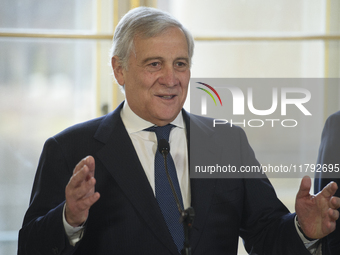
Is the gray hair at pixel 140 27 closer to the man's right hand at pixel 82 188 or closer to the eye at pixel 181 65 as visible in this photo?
the eye at pixel 181 65

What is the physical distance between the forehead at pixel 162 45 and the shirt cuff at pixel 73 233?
2.42ft

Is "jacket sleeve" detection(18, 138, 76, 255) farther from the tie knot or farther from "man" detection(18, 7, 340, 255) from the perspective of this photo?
the tie knot

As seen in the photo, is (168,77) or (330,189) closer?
(330,189)

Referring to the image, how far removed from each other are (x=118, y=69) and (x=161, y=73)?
0.82ft

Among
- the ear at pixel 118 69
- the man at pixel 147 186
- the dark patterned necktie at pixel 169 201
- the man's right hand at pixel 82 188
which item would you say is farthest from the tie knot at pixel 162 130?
the man's right hand at pixel 82 188

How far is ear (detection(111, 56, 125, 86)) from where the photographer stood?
1.80 metres

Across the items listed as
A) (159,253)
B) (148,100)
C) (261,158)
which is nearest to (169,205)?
(159,253)

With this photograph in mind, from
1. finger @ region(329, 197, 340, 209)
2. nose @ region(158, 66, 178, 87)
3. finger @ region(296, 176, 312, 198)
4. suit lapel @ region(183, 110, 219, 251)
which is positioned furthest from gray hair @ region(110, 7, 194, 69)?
finger @ region(329, 197, 340, 209)

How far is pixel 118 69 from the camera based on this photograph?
71.5 inches

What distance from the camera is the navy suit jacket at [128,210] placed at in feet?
5.00

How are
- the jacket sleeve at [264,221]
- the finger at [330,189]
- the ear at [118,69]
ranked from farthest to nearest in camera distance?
the ear at [118,69]
the jacket sleeve at [264,221]
the finger at [330,189]

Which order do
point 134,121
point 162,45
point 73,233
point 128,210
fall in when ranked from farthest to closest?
point 134,121
point 162,45
point 128,210
point 73,233

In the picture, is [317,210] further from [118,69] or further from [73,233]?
[118,69]

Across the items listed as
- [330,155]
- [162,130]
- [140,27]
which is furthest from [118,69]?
[330,155]
